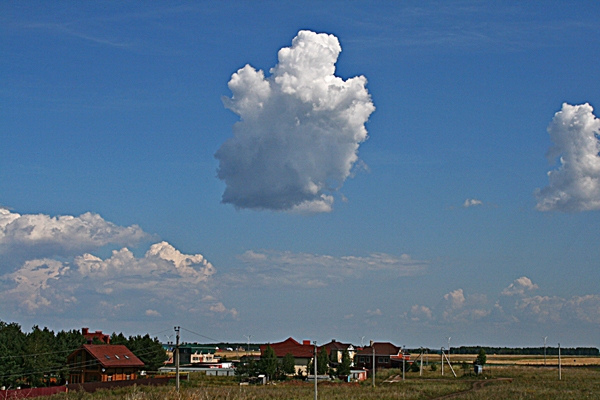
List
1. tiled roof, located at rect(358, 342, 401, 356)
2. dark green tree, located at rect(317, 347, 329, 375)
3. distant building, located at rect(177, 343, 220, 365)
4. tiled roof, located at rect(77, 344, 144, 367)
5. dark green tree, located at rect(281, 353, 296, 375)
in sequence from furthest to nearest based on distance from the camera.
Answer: distant building, located at rect(177, 343, 220, 365) → tiled roof, located at rect(358, 342, 401, 356) → dark green tree, located at rect(317, 347, 329, 375) → dark green tree, located at rect(281, 353, 296, 375) → tiled roof, located at rect(77, 344, 144, 367)

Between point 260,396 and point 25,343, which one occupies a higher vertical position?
point 25,343

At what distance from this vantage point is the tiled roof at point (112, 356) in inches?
3042

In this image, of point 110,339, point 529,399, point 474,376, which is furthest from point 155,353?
point 529,399

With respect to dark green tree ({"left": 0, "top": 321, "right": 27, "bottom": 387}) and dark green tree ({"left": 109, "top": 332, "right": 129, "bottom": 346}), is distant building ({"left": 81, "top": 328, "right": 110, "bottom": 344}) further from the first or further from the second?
dark green tree ({"left": 0, "top": 321, "right": 27, "bottom": 387})

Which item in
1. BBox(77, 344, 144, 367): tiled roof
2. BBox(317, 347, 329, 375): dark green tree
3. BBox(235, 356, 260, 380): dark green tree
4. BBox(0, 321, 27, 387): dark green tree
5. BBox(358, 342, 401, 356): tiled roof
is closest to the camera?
BBox(0, 321, 27, 387): dark green tree

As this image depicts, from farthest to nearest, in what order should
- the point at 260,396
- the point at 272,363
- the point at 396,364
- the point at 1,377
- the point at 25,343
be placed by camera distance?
the point at 396,364 < the point at 272,363 < the point at 25,343 < the point at 1,377 < the point at 260,396

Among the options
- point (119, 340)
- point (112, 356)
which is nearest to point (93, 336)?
point (119, 340)

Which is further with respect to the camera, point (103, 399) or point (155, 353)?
point (155, 353)

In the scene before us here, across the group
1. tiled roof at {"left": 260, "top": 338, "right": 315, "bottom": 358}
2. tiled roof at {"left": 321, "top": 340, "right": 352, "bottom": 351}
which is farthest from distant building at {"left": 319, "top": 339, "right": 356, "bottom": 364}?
tiled roof at {"left": 260, "top": 338, "right": 315, "bottom": 358}

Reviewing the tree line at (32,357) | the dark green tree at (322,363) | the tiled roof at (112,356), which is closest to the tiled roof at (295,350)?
the dark green tree at (322,363)

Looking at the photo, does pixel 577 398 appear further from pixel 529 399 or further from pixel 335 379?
pixel 335 379

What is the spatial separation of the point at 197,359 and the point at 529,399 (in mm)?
103409

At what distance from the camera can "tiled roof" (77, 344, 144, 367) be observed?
7726 centimetres

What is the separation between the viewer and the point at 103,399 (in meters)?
51.4
